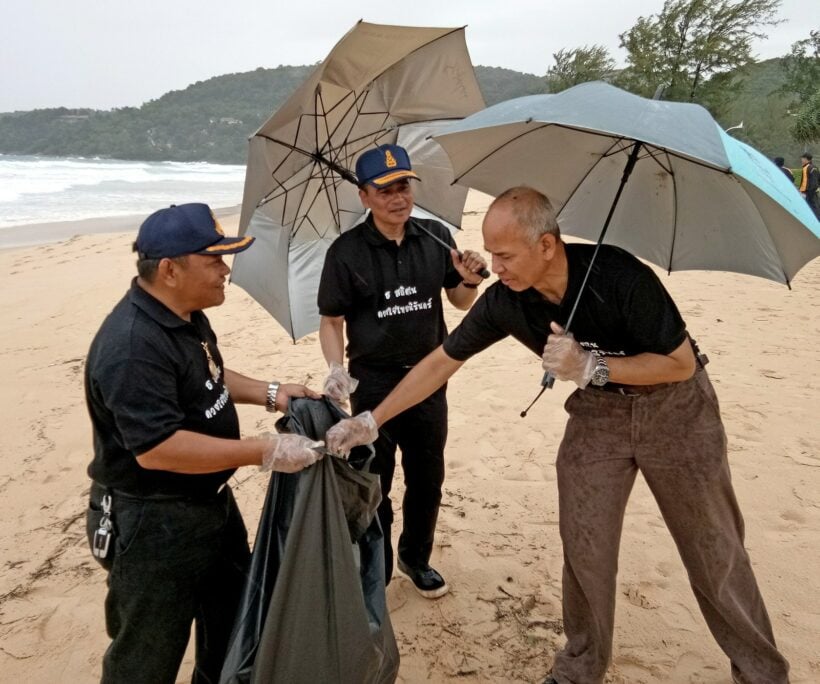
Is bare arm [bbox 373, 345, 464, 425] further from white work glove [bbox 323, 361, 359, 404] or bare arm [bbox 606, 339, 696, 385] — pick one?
bare arm [bbox 606, 339, 696, 385]

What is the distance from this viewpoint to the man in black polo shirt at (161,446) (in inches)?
60.8

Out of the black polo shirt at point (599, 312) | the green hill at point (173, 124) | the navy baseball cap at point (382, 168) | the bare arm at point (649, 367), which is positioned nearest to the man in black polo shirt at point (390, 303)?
the navy baseball cap at point (382, 168)

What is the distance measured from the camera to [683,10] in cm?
2469

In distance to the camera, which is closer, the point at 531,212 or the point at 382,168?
the point at 531,212

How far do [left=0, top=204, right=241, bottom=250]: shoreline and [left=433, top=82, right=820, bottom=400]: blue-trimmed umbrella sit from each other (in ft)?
41.8

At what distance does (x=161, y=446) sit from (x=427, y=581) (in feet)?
5.56

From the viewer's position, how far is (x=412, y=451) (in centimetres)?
267

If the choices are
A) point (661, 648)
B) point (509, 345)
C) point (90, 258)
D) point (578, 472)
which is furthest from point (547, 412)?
point (90, 258)

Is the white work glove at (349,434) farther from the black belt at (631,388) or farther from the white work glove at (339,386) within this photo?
the black belt at (631,388)

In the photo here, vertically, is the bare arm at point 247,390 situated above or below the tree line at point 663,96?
below

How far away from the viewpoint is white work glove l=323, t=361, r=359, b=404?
220cm

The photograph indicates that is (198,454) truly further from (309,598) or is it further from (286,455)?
(309,598)

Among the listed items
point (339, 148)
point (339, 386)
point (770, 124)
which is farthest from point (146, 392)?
point (770, 124)

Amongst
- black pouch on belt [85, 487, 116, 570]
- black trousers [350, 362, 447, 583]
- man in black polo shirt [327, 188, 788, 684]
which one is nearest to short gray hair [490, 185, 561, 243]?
man in black polo shirt [327, 188, 788, 684]
